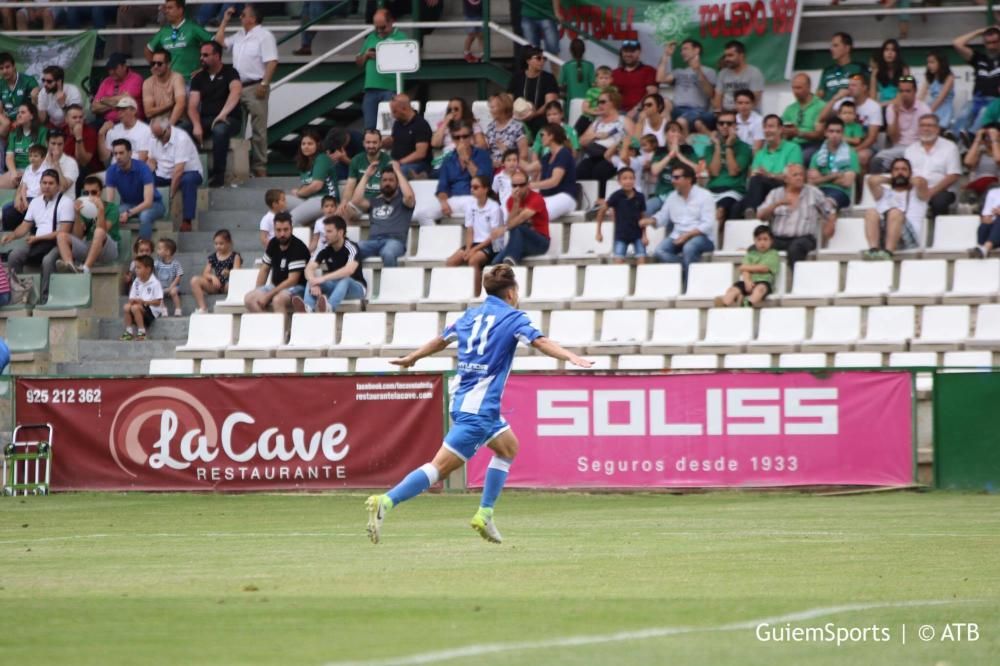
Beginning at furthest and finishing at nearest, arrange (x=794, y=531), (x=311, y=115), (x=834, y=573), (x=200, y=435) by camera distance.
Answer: (x=311, y=115) → (x=200, y=435) → (x=794, y=531) → (x=834, y=573)

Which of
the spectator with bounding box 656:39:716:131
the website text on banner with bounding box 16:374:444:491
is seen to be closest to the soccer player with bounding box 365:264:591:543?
the website text on banner with bounding box 16:374:444:491

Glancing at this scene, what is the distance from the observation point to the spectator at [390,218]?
23.7 meters

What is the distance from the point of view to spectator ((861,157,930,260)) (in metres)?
21.5

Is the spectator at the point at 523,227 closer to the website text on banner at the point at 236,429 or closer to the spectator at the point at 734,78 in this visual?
the spectator at the point at 734,78

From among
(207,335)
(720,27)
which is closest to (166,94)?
(207,335)

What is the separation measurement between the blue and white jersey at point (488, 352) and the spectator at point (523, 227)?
10.2m

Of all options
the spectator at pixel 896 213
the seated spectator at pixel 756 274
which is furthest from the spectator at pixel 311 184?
the spectator at pixel 896 213

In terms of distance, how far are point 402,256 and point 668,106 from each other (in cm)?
446

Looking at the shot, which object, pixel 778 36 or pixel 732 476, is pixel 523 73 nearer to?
pixel 778 36

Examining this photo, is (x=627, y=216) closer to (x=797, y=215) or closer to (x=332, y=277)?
(x=797, y=215)

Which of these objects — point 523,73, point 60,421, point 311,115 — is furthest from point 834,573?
point 311,115

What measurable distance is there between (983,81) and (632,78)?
517cm

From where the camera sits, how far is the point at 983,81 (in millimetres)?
22438

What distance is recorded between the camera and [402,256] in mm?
24031
